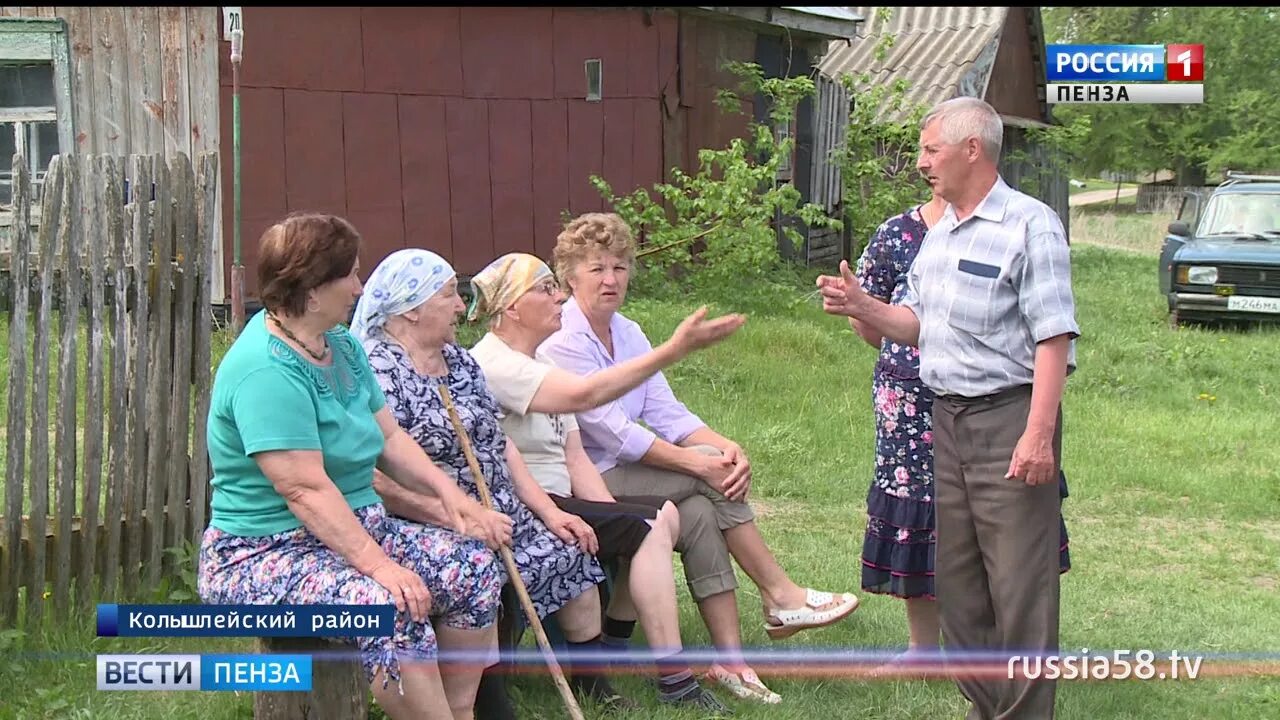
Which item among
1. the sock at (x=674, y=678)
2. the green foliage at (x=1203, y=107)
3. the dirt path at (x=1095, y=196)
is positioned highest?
the green foliage at (x=1203, y=107)

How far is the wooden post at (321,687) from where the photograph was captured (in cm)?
319

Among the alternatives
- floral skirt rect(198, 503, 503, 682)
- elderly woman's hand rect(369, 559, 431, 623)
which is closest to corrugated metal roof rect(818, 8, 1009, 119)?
floral skirt rect(198, 503, 503, 682)

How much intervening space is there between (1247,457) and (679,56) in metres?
6.46

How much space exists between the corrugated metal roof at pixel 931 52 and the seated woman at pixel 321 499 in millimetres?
16071

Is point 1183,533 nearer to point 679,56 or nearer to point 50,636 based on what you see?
point 50,636

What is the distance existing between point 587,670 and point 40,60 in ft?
24.6

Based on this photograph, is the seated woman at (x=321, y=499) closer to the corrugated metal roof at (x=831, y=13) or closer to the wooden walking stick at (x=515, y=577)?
the wooden walking stick at (x=515, y=577)

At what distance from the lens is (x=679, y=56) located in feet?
41.2

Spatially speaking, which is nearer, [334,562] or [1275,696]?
[334,562]

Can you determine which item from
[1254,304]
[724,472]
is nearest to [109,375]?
[724,472]

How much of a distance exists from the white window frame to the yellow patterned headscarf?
21.3 ft

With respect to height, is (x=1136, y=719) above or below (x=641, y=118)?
below

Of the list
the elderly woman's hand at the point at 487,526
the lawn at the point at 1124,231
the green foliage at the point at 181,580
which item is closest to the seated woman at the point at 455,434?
the elderly woman's hand at the point at 487,526

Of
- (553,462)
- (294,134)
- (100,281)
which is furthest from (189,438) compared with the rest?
(294,134)
